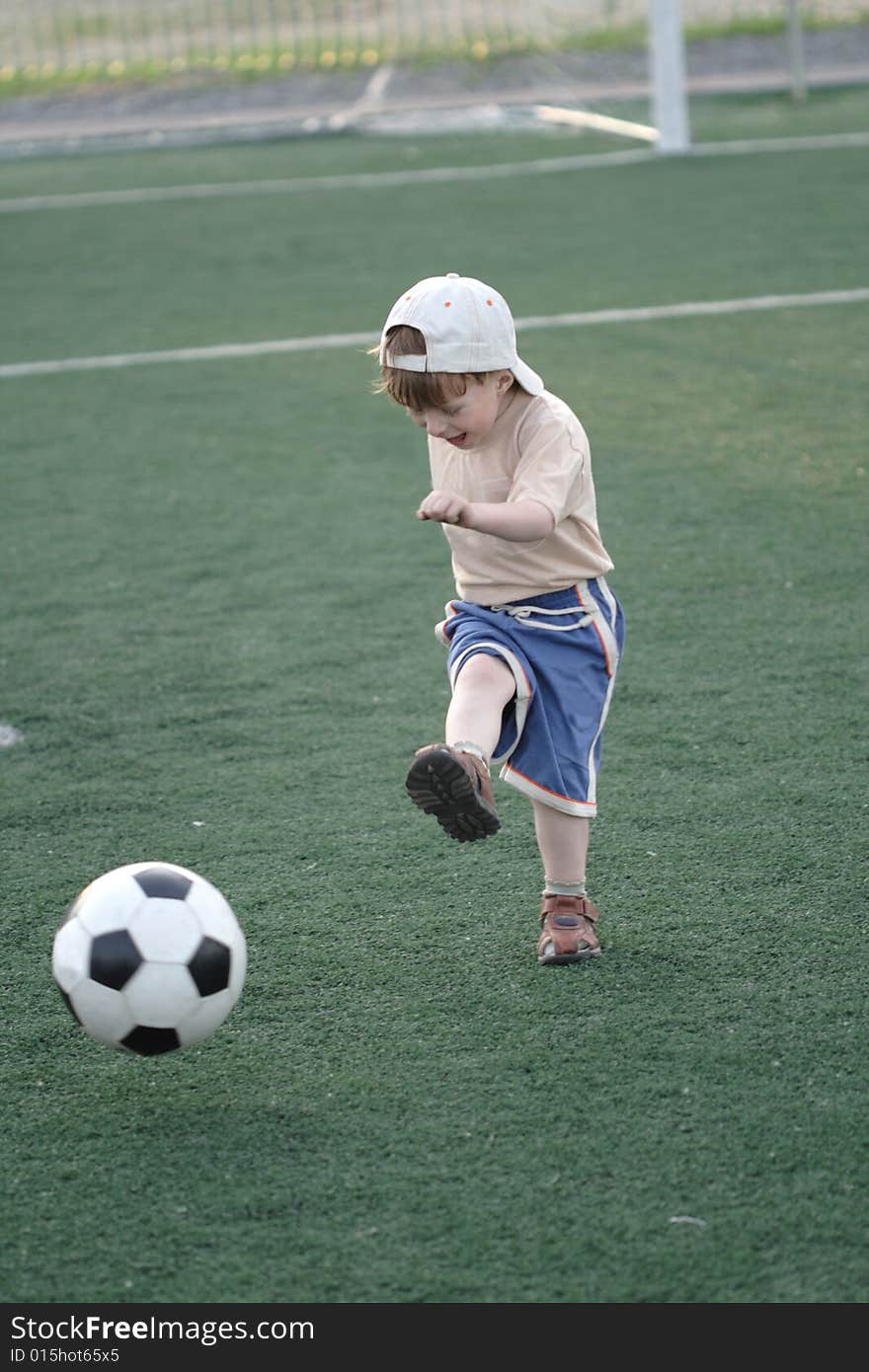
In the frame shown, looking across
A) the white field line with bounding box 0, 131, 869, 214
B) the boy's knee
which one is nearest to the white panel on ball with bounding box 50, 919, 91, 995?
the boy's knee

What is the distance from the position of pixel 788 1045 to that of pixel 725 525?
113 inches

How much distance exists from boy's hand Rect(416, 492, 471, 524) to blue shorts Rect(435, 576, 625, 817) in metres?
0.36

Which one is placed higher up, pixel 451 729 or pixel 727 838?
pixel 451 729

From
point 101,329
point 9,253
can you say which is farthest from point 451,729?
point 9,253

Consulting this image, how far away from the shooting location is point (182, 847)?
349 centimetres

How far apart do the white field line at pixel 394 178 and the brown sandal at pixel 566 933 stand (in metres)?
10.2

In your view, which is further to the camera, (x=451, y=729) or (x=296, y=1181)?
(x=451, y=729)

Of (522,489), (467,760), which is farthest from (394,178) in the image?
(467,760)

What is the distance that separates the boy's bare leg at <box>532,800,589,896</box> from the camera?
2.97m

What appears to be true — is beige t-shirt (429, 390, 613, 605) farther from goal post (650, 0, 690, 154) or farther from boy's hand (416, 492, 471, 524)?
goal post (650, 0, 690, 154)

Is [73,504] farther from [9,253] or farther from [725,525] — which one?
[9,253]

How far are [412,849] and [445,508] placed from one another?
1106 millimetres

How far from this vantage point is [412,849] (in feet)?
11.3
